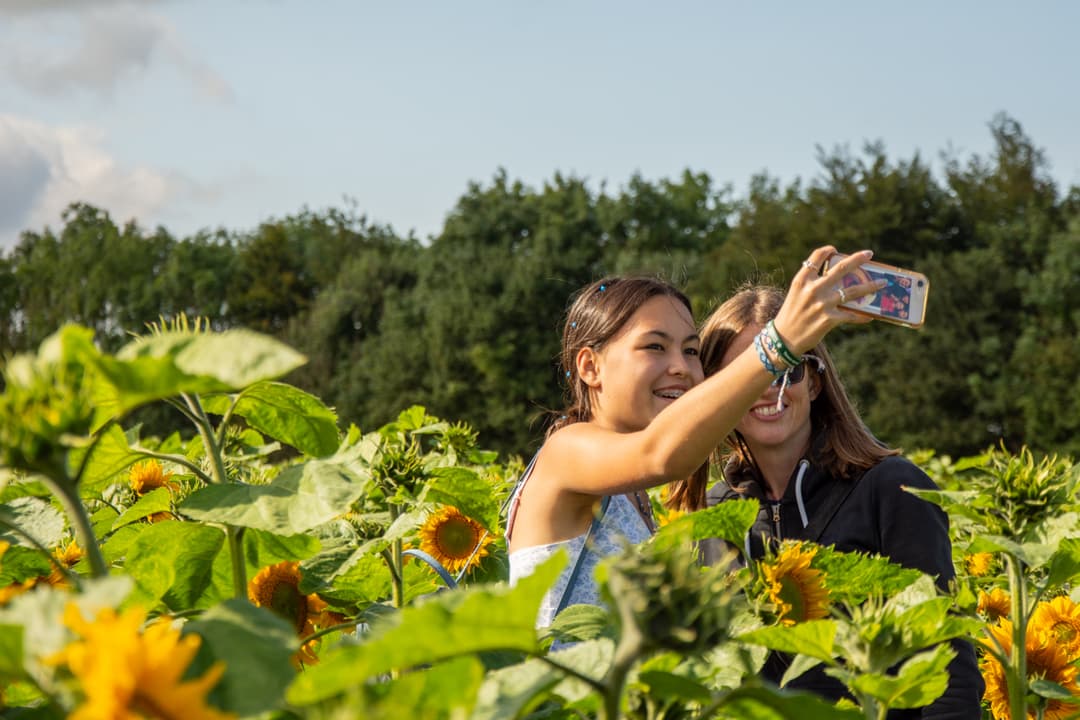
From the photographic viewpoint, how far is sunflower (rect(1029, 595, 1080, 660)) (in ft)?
5.64

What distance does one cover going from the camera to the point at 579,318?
298cm

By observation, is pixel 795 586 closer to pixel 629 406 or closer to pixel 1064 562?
pixel 1064 562

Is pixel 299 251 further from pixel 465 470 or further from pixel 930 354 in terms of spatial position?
pixel 465 470

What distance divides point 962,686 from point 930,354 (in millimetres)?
25800

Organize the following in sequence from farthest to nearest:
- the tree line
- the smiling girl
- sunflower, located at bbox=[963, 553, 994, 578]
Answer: the tree line < sunflower, located at bbox=[963, 553, 994, 578] < the smiling girl

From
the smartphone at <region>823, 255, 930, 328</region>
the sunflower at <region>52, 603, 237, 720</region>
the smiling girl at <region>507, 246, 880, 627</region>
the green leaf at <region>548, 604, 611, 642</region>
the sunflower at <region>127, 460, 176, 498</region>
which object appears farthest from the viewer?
the sunflower at <region>127, 460, 176, 498</region>

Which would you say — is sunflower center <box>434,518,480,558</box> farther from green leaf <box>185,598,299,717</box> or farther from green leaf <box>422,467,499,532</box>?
green leaf <box>185,598,299,717</box>

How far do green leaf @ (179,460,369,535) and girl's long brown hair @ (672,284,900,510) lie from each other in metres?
1.98

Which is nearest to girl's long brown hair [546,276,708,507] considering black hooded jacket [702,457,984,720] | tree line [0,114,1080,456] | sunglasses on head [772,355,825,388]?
sunglasses on head [772,355,825,388]

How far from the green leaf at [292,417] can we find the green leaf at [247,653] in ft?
1.30

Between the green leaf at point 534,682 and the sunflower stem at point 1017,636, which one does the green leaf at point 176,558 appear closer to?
the green leaf at point 534,682

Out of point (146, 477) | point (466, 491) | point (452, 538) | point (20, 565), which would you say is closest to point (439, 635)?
point (20, 565)

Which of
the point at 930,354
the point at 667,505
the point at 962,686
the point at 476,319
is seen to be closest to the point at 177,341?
the point at 962,686

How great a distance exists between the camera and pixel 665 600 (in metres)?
0.65
